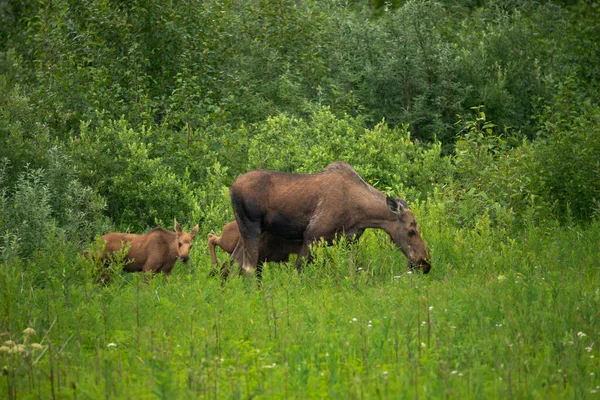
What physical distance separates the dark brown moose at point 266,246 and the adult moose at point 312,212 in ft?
1.21

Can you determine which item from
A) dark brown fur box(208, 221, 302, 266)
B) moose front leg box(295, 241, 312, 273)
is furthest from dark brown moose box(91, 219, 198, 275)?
moose front leg box(295, 241, 312, 273)

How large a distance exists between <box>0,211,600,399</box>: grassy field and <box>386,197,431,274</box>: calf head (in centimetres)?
25

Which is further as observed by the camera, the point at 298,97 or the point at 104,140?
the point at 298,97

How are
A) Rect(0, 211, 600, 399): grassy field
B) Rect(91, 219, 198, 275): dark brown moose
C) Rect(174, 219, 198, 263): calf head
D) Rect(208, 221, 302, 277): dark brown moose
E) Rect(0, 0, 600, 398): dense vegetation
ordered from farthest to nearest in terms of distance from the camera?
Rect(208, 221, 302, 277): dark brown moose
Rect(91, 219, 198, 275): dark brown moose
Rect(174, 219, 198, 263): calf head
Rect(0, 0, 600, 398): dense vegetation
Rect(0, 211, 600, 399): grassy field

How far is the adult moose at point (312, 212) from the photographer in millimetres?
12758

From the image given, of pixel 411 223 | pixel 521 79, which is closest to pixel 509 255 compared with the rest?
pixel 411 223

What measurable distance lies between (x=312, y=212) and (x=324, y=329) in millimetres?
3658

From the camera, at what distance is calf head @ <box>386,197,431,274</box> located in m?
12.8

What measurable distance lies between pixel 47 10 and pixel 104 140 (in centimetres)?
839

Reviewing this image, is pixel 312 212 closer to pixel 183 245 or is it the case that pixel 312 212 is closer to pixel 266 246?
pixel 266 246

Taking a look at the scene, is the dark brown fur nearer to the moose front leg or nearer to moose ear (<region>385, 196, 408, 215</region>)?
the moose front leg

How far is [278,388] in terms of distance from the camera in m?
7.60

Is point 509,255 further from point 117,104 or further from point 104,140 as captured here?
point 117,104

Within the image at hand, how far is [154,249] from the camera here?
13.2 m
